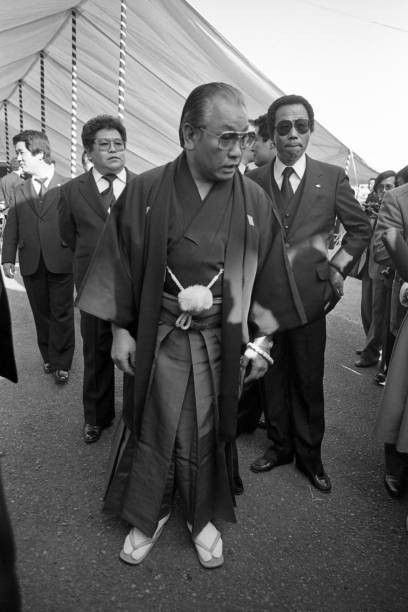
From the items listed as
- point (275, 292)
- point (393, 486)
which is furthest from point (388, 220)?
point (393, 486)

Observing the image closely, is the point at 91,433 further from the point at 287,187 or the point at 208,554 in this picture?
the point at 287,187

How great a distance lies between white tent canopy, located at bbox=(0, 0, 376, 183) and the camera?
555cm

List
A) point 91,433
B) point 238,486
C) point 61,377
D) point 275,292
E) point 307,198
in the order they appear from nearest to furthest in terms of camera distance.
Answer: point 275,292
point 307,198
point 238,486
point 91,433
point 61,377

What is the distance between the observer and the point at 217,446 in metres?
2.22

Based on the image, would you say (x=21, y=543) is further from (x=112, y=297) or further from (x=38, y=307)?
(x=38, y=307)

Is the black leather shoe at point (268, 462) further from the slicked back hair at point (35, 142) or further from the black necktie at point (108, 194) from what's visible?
the slicked back hair at point (35, 142)

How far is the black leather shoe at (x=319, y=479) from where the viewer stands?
8.97 feet

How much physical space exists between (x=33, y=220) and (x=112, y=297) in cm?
239

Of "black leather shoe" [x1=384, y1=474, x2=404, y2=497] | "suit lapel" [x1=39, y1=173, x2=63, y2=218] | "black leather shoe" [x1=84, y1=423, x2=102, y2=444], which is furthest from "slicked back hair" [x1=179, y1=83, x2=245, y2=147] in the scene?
"suit lapel" [x1=39, y1=173, x2=63, y2=218]

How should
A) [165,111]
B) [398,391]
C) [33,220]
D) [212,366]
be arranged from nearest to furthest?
1. [212,366]
2. [398,391]
3. [33,220]
4. [165,111]

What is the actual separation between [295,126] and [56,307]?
100 inches

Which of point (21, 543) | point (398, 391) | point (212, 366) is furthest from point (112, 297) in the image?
point (398, 391)

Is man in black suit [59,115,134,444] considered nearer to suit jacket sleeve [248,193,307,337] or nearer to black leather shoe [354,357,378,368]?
suit jacket sleeve [248,193,307,337]

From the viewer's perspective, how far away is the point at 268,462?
9.61 ft
